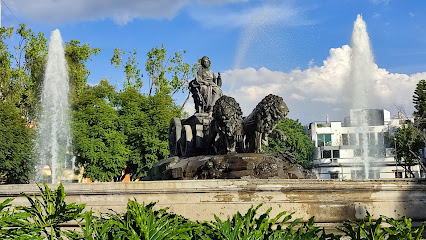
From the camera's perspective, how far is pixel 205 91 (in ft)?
46.3

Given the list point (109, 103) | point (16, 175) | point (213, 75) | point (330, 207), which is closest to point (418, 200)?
point (330, 207)

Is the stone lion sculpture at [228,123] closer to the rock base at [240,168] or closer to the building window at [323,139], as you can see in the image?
the rock base at [240,168]

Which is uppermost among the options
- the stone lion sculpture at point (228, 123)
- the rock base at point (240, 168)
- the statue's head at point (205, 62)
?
the statue's head at point (205, 62)

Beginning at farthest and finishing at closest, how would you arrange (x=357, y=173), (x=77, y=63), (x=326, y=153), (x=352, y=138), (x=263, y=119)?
(x=352, y=138), (x=326, y=153), (x=357, y=173), (x=77, y=63), (x=263, y=119)

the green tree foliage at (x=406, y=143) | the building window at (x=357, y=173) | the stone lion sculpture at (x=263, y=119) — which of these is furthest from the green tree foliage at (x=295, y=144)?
the stone lion sculpture at (x=263, y=119)

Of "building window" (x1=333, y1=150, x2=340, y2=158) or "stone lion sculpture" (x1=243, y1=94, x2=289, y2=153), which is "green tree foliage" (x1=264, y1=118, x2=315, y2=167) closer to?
"building window" (x1=333, y1=150, x2=340, y2=158)

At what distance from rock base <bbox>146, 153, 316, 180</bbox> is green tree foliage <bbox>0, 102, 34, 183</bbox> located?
22284mm

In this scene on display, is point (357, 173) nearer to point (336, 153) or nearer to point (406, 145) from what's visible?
point (406, 145)

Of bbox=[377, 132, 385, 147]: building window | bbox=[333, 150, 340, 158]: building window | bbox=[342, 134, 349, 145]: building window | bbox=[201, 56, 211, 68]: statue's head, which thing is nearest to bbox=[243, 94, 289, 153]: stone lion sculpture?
bbox=[201, 56, 211, 68]: statue's head

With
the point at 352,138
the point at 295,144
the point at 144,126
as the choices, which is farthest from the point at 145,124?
the point at 352,138

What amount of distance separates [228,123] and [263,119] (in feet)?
2.46

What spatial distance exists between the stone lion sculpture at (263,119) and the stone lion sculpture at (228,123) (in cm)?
22

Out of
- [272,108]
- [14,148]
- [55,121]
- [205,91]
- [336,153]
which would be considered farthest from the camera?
[336,153]

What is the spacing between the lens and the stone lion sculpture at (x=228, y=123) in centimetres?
1132
